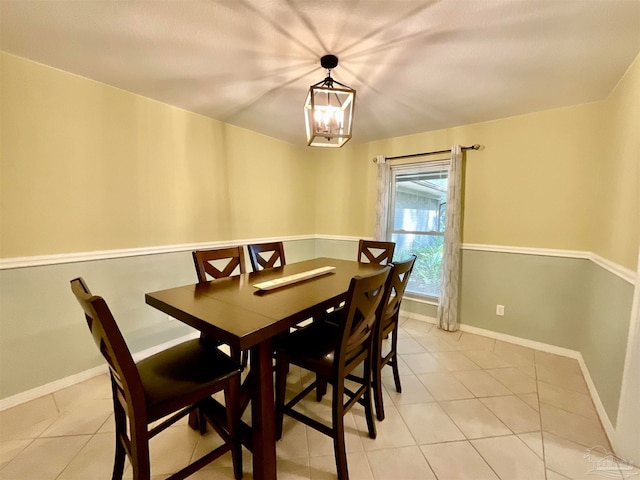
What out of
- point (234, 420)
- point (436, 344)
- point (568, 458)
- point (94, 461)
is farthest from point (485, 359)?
point (94, 461)

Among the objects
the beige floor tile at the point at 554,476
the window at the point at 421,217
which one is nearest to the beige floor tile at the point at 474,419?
the beige floor tile at the point at 554,476

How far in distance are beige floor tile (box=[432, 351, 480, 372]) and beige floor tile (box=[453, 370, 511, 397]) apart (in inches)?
2.7

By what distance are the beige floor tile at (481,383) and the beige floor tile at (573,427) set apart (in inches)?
10.1

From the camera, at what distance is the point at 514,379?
6.87 feet

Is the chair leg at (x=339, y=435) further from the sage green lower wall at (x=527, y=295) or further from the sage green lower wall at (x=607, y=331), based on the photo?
the sage green lower wall at (x=527, y=295)

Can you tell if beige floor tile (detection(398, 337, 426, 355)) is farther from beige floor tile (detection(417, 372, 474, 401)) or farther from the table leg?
the table leg

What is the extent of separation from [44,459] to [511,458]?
8.14ft

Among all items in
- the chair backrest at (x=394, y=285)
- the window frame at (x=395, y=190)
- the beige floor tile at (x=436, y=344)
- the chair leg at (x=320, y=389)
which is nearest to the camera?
the chair backrest at (x=394, y=285)

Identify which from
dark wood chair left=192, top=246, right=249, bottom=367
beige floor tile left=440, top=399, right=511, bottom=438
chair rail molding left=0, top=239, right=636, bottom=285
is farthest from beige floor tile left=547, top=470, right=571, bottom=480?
dark wood chair left=192, top=246, right=249, bottom=367

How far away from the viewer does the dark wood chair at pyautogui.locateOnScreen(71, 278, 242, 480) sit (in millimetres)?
913

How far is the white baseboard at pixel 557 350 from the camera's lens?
1.58 m

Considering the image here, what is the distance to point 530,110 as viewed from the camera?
2480mm

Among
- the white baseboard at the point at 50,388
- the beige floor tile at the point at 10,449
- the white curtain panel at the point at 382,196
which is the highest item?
the white curtain panel at the point at 382,196

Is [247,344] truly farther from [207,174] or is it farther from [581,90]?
[581,90]
